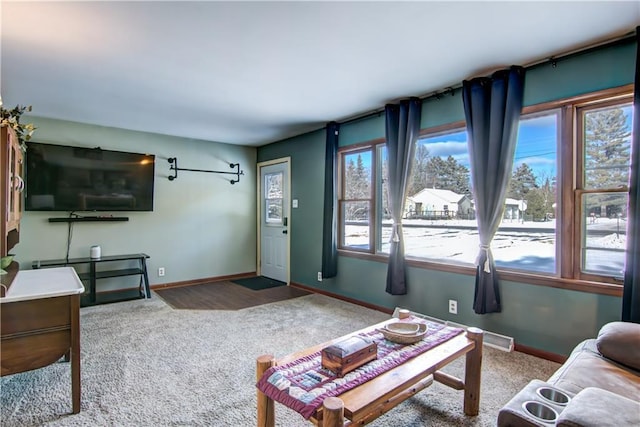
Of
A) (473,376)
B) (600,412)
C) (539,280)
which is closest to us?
(600,412)

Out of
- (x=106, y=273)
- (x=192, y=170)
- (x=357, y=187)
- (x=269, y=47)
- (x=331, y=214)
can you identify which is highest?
(x=269, y=47)

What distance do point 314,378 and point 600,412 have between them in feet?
3.34

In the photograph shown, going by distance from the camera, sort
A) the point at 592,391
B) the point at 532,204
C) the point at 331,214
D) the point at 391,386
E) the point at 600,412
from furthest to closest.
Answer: the point at 331,214, the point at 532,204, the point at 391,386, the point at 592,391, the point at 600,412

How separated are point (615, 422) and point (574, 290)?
1857 mm

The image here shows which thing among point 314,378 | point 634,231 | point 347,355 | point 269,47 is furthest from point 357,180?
point 314,378

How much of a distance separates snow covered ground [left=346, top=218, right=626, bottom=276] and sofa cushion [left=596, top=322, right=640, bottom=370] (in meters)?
0.85

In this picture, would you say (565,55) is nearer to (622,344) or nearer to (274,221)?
(622,344)

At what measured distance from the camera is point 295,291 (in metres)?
4.90

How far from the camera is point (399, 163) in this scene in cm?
360

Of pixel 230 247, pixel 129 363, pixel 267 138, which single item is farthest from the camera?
pixel 230 247

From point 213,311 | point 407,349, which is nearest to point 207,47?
point 407,349

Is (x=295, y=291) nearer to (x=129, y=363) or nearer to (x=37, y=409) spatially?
(x=129, y=363)

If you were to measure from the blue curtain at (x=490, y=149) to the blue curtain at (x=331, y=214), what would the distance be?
5.92 ft

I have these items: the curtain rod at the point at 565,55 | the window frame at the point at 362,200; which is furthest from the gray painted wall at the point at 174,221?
the curtain rod at the point at 565,55
